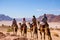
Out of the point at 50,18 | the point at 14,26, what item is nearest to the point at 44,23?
the point at 14,26

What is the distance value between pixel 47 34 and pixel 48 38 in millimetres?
371

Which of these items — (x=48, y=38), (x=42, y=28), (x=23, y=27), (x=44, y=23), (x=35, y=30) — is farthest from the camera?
(x=23, y=27)

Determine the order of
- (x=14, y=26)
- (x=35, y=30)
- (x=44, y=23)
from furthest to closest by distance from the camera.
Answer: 1. (x=14, y=26)
2. (x=35, y=30)
3. (x=44, y=23)

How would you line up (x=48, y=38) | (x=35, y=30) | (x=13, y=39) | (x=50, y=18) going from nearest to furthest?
(x=13, y=39) < (x=48, y=38) < (x=35, y=30) < (x=50, y=18)

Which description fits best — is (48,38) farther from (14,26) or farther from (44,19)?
(14,26)

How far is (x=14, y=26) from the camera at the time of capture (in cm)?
2862

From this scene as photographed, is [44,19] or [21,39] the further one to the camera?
[44,19]

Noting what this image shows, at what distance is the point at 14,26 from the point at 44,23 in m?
11.7

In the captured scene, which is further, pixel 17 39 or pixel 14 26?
pixel 14 26

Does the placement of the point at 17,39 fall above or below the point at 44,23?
below

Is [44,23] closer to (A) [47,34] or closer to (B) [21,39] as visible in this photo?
(A) [47,34]

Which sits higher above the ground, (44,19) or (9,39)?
(44,19)

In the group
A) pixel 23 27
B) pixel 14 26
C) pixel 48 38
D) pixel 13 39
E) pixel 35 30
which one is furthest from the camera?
pixel 14 26

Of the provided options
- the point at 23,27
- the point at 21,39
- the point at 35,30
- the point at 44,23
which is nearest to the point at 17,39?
the point at 21,39
